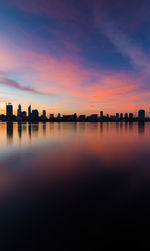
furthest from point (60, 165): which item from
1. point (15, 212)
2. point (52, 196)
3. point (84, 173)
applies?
point (15, 212)

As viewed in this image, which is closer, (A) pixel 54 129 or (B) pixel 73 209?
(B) pixel 73 209

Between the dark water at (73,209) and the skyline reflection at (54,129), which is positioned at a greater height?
the skyline reflection at (54,129)

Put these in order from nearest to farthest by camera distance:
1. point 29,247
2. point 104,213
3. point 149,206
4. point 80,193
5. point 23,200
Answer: point 29,247, point 104,213, point 149,206, point 23,200, point 80,193

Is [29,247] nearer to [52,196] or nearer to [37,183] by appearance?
[52,196]

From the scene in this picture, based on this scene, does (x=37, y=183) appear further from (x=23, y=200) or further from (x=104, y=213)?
(x=104, y=213)

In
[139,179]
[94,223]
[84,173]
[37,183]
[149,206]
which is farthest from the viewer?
[84,173]

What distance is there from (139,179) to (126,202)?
13.3ft

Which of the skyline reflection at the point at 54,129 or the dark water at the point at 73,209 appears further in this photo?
the skyline reflection at the point at 54,129

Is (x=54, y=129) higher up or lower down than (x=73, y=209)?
higher up

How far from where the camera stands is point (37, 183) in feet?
31.4

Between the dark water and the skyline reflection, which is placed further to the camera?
the skyline reflection

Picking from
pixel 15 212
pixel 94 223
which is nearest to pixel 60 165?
pixel 15 212

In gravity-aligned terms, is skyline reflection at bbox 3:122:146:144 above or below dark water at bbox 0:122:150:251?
above

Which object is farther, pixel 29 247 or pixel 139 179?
pixel 139 179
